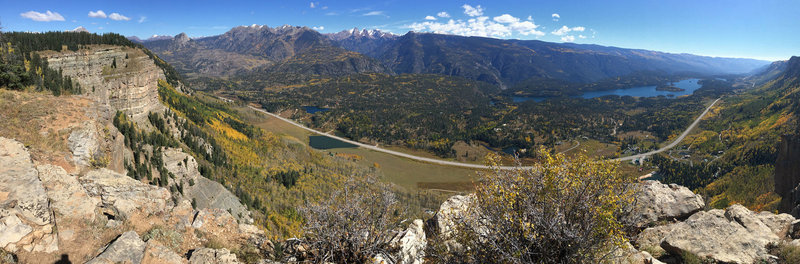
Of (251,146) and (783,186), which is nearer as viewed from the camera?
(783,186)

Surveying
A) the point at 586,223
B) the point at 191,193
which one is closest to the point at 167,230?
the point at 586,223

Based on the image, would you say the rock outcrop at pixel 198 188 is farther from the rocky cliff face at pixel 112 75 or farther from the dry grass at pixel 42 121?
the dry grass at pixel 42 121

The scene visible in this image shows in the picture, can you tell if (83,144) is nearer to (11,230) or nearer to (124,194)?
(124,194)

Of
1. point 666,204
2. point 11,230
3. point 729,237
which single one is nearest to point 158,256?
point 11,230

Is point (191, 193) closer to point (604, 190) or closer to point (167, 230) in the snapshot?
point (167, 230)

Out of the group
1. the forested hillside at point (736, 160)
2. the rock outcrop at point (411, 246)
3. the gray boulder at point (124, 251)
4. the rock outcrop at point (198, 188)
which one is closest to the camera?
the gray boulder at point (124, 251)

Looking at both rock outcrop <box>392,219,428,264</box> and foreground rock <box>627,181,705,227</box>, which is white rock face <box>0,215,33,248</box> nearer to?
rock outcrop <box>392,219,428,264</box>

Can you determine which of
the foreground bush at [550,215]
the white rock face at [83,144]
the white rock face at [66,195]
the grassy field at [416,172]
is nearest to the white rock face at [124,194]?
the white rock face at [66,195]
